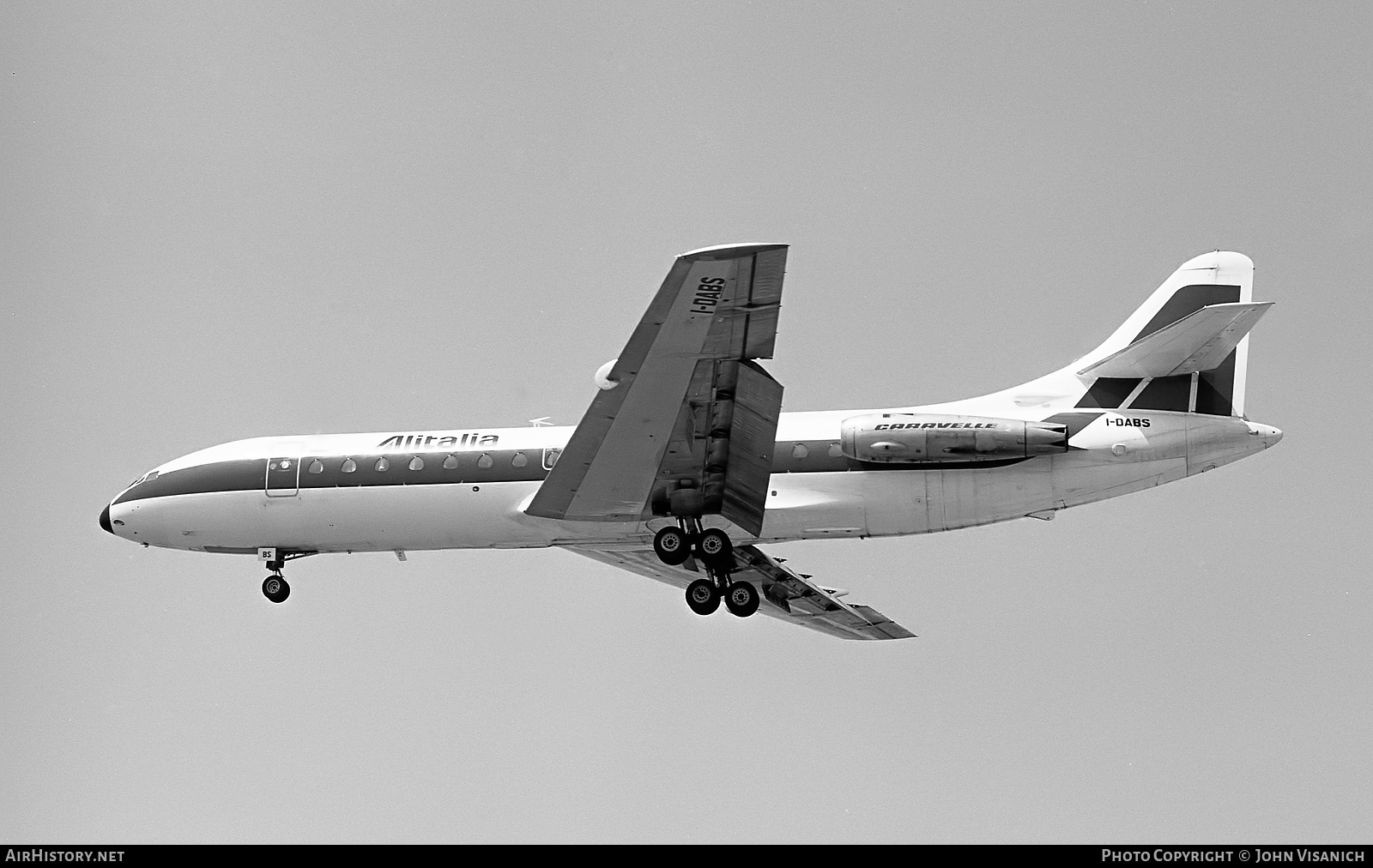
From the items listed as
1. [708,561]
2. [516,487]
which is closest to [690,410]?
[708,561]

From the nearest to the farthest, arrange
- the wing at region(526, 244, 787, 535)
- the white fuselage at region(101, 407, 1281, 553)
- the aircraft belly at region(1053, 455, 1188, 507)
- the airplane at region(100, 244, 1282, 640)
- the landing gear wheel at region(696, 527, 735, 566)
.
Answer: the wing at region(526, 244, 787, 535) < the airplane at region(100, 244, 1282, 640) < the aircraft belly at region(1053, 455, 1188, 507) < the white fuselage at region(101, 407, 1281, 553) < the landing gear wheel at region(696, 527, 735, 566)

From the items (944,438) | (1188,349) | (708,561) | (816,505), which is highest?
(1188,349)

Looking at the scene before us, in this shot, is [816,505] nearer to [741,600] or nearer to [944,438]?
[741,600]

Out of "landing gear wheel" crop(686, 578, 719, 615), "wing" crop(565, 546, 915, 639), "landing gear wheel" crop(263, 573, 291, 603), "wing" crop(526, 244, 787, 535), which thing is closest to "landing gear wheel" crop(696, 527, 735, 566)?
"wing" crop(526, 244, 787, 535)

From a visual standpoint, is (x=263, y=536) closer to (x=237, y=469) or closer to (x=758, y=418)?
(x=237, y=469)

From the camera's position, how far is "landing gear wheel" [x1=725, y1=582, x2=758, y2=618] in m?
32.6

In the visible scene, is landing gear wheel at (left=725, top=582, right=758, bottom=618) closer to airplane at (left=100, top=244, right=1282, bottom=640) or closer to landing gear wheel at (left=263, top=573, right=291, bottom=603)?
airplane at (left=100, top=244, right=1282, bottom=640)

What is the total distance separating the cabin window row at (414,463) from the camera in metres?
34.2

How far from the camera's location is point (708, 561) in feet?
106

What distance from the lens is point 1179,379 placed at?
3234cm

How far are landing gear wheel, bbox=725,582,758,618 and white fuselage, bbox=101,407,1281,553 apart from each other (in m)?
1.18

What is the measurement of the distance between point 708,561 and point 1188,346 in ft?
32.0
